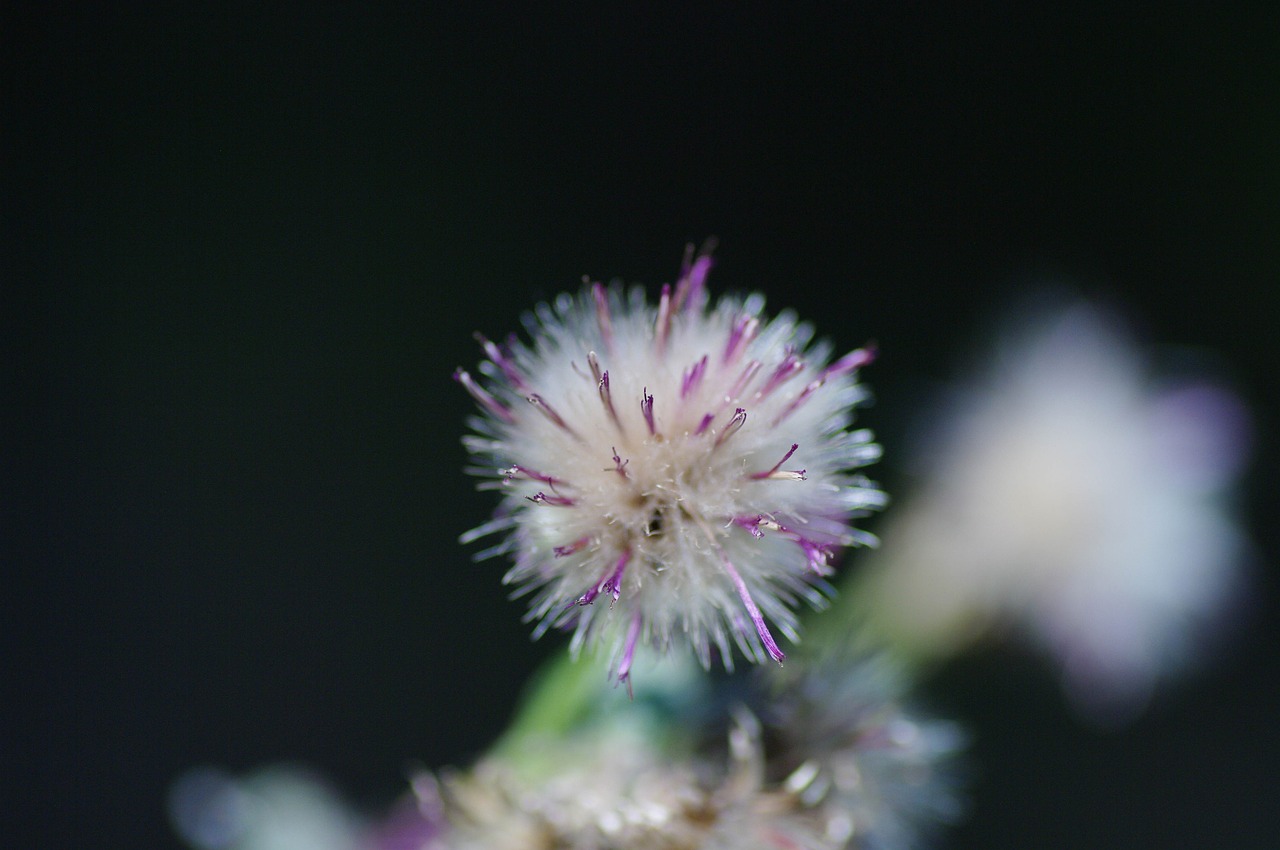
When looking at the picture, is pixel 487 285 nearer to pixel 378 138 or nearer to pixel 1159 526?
pixel 378 138

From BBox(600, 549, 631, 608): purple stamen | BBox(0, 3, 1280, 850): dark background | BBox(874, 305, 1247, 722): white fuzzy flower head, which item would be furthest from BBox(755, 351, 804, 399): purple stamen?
BBox(0, 3, 1280, 850): dark background

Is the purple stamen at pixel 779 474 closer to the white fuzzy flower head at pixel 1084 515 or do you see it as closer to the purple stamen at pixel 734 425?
the purple stamen at pixel 734 425

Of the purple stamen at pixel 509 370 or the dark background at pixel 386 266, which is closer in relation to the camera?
the purple stamen at pixel 509 370

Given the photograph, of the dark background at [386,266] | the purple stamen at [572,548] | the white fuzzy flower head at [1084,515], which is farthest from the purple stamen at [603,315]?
the dark background at [386,266]

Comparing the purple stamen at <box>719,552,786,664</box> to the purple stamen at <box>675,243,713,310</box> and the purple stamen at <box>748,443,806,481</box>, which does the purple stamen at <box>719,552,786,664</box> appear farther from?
the purple stamen at <box>675,243,713,310</box>

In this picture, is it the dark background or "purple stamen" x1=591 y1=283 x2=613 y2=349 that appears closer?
"purple stamen" x1=591 y1=283 x2=613 y2=349

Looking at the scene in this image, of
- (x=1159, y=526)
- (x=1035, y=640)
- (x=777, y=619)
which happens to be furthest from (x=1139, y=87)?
(x=777, y=619)

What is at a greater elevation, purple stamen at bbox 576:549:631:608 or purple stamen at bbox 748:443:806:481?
purple stamen at bbox 748:443:806:481
